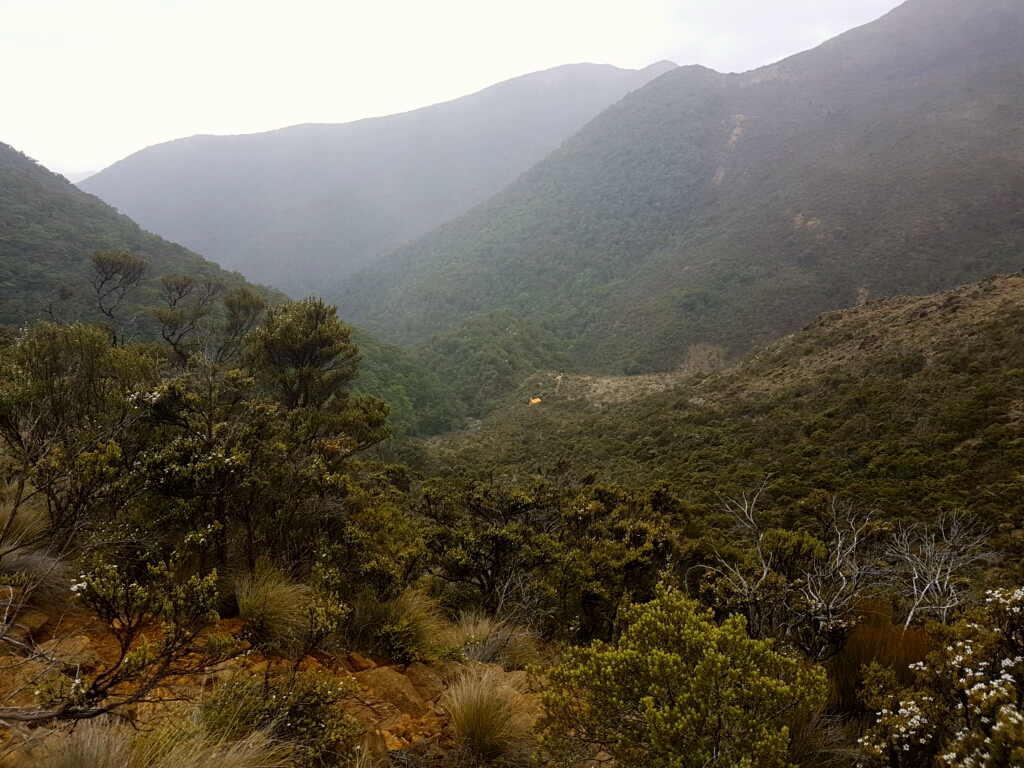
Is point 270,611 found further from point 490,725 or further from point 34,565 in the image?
point 490,725

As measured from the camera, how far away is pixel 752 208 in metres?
60.5

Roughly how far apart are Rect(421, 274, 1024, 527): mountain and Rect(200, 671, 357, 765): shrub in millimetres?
10979

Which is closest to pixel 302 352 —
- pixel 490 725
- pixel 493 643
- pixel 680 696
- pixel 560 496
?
pixel 560 496

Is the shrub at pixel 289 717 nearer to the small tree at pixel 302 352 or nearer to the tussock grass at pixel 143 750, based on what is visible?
the tussock grass at pixel 143 750

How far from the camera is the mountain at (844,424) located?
12906 mm

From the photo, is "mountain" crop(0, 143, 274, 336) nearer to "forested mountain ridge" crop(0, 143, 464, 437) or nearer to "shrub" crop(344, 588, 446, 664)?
"forested mountain ridge" crop(0, 143, 464, 437)

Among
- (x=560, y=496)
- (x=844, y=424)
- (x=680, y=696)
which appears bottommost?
(x=844, y=424)

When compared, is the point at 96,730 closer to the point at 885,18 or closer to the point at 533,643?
the point at 533,643

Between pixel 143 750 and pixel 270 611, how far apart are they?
5.31 feet

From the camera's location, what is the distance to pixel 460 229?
283 feet

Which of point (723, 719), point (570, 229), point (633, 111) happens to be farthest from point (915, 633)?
point (633, 111)

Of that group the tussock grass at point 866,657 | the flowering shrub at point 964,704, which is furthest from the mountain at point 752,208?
the flowering shrub at point 964,704

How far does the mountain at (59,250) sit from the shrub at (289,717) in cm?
2676

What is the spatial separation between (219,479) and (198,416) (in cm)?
125
